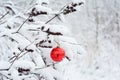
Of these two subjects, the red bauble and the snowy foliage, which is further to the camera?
the red bauble

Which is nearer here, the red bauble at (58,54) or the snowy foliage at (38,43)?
the snowy foliage at (38,43)

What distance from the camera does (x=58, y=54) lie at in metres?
1.63

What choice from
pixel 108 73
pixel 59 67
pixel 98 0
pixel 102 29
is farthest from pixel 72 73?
pixel 59 67

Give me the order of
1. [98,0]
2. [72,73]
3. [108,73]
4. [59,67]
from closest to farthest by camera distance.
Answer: [59,67] < [72,73] < [108,73] < [98,0]

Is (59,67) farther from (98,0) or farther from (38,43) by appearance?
(98,0)

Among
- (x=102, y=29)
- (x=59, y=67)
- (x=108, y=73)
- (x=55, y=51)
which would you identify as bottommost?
(x=108, y=73)

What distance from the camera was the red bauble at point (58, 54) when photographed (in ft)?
5.34

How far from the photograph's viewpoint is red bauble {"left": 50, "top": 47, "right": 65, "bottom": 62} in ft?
5.34

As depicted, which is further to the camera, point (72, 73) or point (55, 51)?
point (72, 73)

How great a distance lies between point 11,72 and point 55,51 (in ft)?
0.70

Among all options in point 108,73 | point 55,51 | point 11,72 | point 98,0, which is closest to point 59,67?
point 55,51

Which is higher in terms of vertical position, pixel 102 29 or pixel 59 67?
pixel 59 67

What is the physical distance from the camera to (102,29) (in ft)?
17.4

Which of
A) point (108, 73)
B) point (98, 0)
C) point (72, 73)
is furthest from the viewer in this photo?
point (98, 0)
